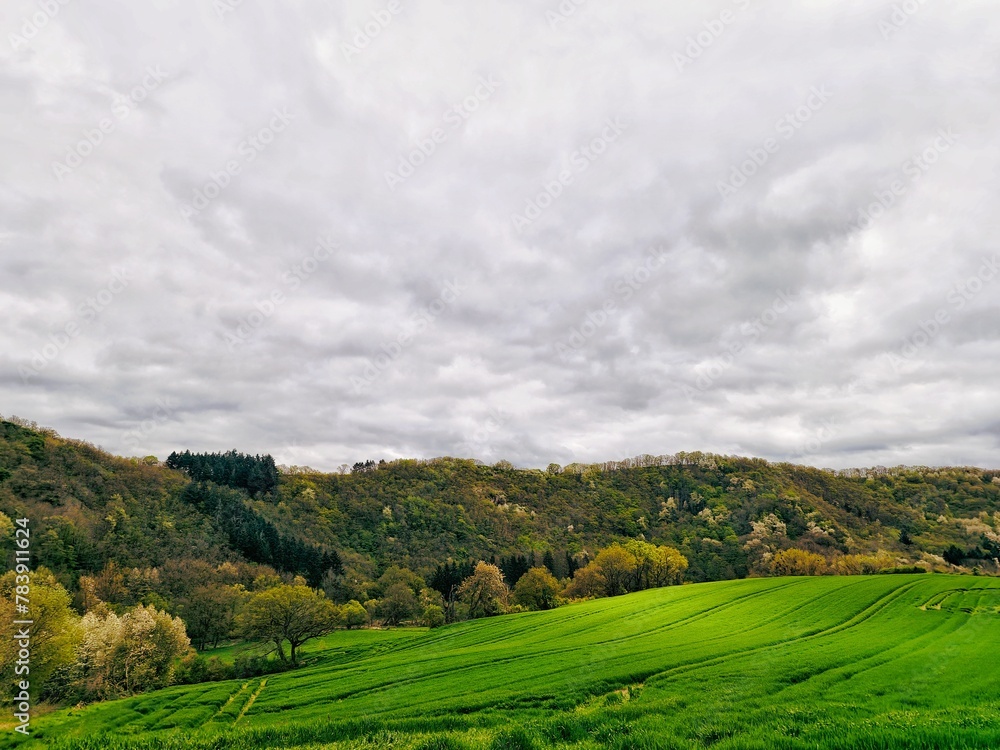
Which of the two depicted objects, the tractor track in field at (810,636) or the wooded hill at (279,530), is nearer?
the tractor track in field at (810,636)

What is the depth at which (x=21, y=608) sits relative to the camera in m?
47.1

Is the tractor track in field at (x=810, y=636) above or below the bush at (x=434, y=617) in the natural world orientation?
above

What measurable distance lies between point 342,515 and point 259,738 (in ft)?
593

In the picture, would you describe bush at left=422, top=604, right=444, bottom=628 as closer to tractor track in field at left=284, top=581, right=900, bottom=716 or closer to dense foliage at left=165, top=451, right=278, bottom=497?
tractor track in field at left=284, top=581, right=900, bottom=716

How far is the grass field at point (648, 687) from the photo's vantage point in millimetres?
13703

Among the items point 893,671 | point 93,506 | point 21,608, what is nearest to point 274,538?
point 93,506

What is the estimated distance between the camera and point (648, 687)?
2984cm

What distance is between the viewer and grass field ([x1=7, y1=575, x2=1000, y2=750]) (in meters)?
13.7

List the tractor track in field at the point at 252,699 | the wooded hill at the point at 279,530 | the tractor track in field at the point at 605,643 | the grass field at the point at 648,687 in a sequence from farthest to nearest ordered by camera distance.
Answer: the wooded hill at the point at 279,530, the tractor track in field at the point at 605,643, the tractor track in field at the point at 252,699, the grass field at the point at 648,687

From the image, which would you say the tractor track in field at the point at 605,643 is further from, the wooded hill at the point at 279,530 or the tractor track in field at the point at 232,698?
the wooded hill at the point at 279,530

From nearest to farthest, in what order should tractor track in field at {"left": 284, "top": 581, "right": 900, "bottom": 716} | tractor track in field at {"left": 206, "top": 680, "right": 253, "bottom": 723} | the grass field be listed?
the grass field, tractor track in field at {"left": 284, "top": 581, "right": 900, "bottom": 716}, tractor track in field at {"left": 206, "top": 680, "right": 253, "bottom": 723}

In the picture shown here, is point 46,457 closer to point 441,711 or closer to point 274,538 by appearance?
point 274,538

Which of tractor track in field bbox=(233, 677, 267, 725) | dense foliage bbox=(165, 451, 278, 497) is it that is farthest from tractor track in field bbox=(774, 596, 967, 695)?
dense foliage bbox=(165, 451, 278, 497)

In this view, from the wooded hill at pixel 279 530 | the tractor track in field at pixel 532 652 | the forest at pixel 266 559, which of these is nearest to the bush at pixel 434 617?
the forest at pixel 266 559
